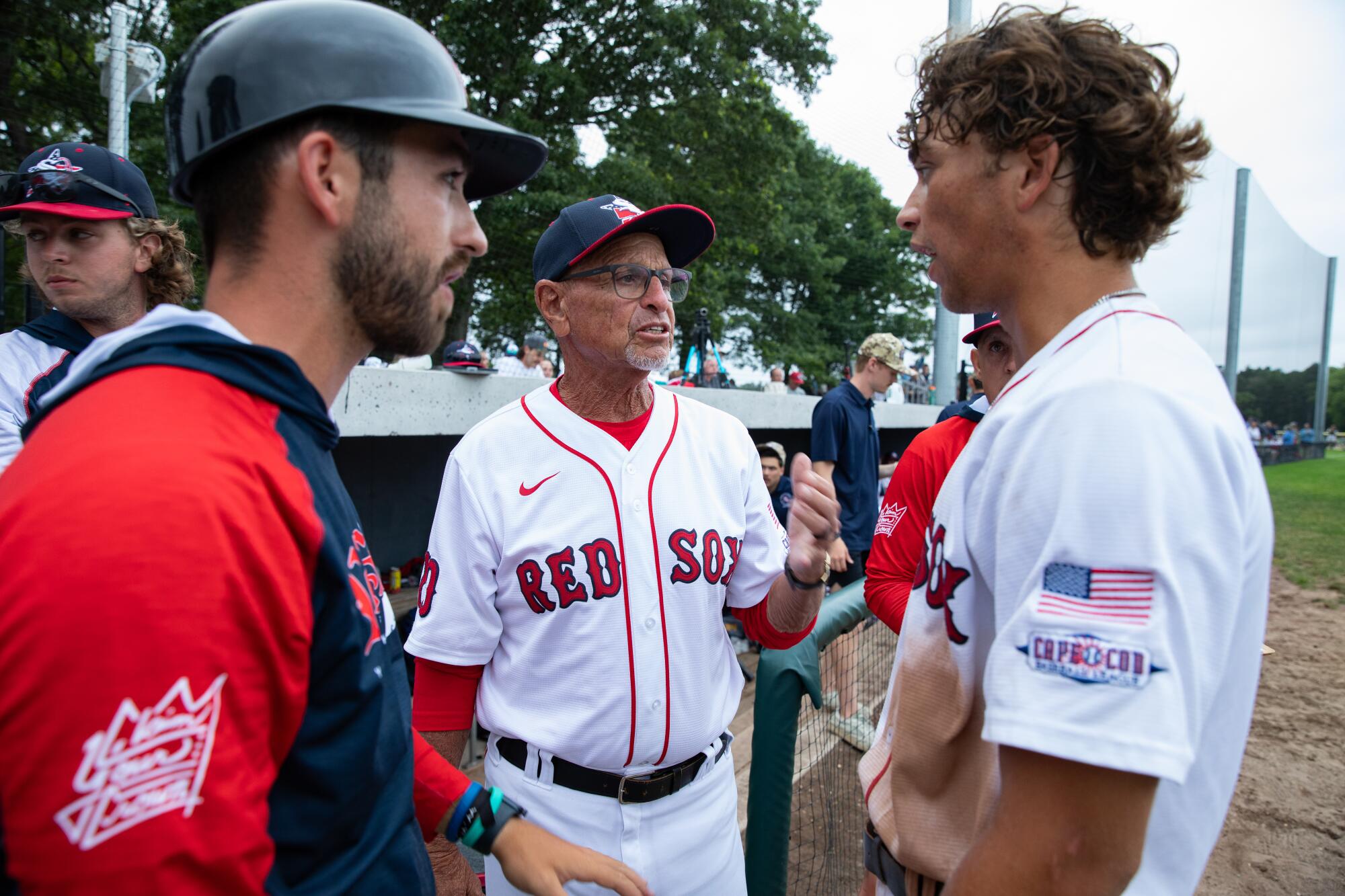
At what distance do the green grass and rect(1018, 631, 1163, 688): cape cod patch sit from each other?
6900 mm

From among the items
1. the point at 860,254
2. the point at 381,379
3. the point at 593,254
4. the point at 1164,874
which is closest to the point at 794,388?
the point at 381,379

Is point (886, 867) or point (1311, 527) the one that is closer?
point (886, 867)

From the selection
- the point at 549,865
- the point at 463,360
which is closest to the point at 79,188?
the point at 549,865

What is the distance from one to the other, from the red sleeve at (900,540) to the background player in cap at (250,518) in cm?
157

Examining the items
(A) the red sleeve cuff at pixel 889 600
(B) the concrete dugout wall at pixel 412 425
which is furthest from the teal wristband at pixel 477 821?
(A) the red sleeve cuff at pixel 889 600

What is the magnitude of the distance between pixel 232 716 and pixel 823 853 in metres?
2.95

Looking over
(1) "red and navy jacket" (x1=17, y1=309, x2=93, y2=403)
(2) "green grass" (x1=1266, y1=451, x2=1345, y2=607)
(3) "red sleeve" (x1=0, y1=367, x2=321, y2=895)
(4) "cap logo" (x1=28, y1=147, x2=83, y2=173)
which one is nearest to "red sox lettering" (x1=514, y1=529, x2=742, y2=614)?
(3) "red sleeve" (x1=0, y1=367, x2=321, y2=895)

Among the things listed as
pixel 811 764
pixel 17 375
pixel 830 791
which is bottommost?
pixel 830 791

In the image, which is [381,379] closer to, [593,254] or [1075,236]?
[593,254]

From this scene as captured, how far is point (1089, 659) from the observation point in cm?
82

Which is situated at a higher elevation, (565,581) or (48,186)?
(48,186)

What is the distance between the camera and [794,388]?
15109 millimetres

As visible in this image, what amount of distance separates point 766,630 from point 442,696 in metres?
0.84

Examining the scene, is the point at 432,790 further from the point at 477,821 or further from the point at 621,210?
the point at 621,210
